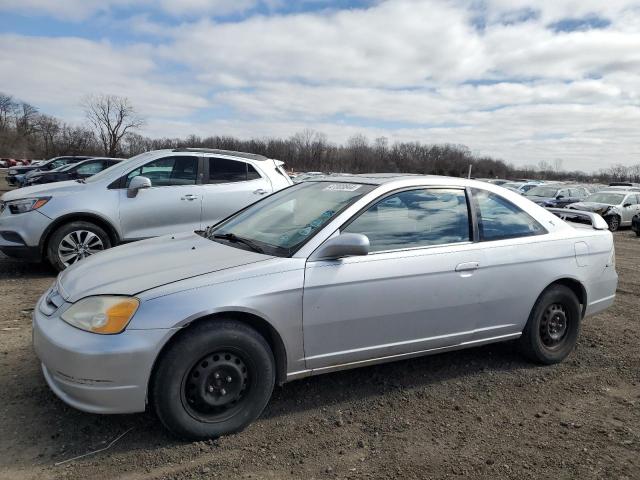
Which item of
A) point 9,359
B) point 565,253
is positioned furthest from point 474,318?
point 9,359

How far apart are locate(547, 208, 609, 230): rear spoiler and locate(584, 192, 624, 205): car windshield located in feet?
55.5

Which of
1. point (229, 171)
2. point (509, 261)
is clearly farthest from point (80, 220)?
point (509, 261)

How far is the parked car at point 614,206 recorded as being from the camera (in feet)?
63.1

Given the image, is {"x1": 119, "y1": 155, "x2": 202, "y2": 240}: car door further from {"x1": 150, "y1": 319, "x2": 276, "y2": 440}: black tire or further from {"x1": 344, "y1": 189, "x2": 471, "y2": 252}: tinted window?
{"x1": 150, "y1": 319, "x2": 276, "y2": 440}: black tire

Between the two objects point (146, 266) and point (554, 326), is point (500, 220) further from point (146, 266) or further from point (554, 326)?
point (146, 266)

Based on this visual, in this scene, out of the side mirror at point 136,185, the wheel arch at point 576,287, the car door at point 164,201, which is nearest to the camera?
the wheel arch at point 576,287

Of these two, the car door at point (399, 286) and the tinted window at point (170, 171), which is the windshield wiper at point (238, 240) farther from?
the tinted window at point (170, 171)

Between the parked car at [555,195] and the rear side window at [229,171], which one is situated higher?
the rear side window at [229,171]

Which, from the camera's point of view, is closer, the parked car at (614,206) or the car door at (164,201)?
the car door at (164,201)

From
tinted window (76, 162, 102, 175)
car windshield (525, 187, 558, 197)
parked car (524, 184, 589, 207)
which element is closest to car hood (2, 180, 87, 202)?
tinted window (76, 162, 102, 175)

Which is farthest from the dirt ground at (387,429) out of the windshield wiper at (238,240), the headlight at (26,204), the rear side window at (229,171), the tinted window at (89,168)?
the tinted window at (89,168)

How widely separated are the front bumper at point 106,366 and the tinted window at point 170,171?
15.2 ft

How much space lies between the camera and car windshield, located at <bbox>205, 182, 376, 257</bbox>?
337 centimetres

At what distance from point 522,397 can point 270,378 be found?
1934mm
